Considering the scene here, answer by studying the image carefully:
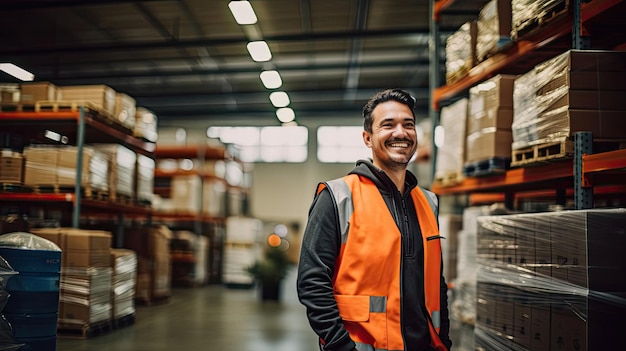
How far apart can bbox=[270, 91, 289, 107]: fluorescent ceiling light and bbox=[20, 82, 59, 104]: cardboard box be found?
8710 mm

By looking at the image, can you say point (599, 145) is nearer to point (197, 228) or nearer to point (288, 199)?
point (197, 228)

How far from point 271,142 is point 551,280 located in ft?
59.0

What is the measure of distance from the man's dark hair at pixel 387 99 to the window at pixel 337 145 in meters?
17.4

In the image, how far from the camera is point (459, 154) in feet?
17.1

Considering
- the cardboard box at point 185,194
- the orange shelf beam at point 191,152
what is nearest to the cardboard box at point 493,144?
the cardboard box at point 185,194

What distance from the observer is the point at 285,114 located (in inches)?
656

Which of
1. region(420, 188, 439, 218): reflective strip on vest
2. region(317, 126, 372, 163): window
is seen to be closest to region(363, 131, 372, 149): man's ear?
region(420, 188, 439, 218): reflective strip on vest

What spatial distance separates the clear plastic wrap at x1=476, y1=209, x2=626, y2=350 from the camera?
9.17 ft

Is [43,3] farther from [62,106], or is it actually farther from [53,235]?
[53,235]

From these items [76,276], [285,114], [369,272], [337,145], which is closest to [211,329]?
[76,276]

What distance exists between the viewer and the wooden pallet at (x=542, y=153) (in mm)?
3457

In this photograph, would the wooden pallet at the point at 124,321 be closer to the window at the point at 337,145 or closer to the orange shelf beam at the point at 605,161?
the orange shelf beam at the point at 605,161

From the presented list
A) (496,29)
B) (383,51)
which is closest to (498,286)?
(496,29)

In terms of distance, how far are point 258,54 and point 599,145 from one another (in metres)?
8.13
